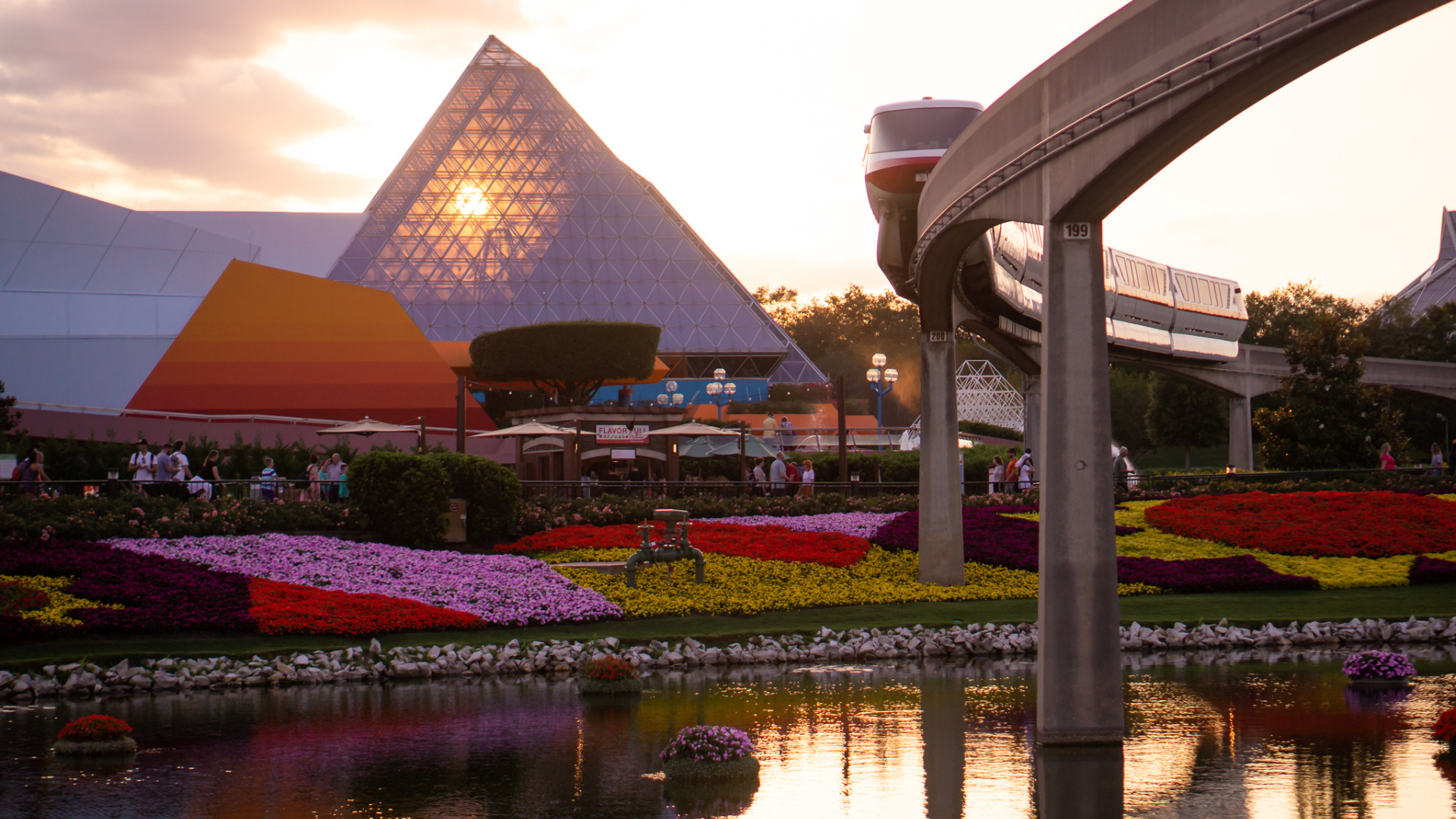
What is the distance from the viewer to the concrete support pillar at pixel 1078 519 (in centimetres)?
891

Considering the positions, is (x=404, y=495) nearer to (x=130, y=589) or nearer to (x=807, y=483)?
(x=130, y=589)

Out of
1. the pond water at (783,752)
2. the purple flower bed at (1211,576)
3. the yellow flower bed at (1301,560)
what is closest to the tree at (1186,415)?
the yellow flower bed at (1301,560)

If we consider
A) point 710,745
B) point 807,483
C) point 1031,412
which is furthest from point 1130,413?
point 710,745

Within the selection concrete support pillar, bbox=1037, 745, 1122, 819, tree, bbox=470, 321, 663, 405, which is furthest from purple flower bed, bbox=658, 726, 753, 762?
tree, bbox=470, 321, 663, 405

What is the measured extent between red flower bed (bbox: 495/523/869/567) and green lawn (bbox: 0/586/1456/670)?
11.7 ft

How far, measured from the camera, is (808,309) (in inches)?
4771

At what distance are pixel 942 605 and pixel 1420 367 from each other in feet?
118

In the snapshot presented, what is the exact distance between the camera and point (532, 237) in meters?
67.4

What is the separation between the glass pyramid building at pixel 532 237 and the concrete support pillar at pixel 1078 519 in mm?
57399

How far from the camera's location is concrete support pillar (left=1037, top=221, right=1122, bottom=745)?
8914 mm

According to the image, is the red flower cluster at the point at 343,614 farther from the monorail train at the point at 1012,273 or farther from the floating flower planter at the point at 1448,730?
the floating flower planter at the point at 1448,730

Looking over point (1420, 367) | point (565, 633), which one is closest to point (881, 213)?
point (565, 633)

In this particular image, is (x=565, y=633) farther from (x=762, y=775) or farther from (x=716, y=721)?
(x=762, y=775)

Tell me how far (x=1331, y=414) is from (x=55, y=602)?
30.8 meters
